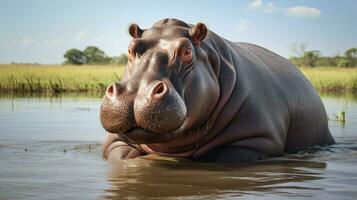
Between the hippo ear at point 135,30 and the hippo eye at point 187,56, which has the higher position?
the hippo ear at point 135,30

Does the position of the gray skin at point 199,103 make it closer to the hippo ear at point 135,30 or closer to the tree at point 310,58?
the hippo ear at point 135,30

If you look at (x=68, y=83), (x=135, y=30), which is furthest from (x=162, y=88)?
(x=68, y=83)

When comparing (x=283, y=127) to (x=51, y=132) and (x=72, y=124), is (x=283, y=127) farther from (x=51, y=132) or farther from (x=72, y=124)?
(x=72, y=124)

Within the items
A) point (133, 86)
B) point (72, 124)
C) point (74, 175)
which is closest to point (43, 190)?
point (74, 175)

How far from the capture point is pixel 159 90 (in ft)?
14.8

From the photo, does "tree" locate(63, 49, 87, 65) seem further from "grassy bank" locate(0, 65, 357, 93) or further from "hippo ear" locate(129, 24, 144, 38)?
"hippo ear" locate(129, 24, 144, 38)

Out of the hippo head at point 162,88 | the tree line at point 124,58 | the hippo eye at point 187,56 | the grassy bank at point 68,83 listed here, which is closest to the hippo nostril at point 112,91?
the hippo head at point 162,88

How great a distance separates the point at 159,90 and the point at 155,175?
1.88 feet

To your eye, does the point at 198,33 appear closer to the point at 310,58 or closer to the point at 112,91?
the point at 112,91

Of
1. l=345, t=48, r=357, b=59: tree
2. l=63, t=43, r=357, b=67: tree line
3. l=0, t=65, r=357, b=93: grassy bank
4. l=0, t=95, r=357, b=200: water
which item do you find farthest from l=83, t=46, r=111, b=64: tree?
l=0, t=95, r=357, b=200: water

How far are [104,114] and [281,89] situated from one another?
7.58 feet

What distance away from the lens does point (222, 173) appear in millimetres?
4672

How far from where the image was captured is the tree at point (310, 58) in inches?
2394

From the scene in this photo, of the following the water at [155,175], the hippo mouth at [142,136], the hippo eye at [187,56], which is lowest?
the water at [155,175]
